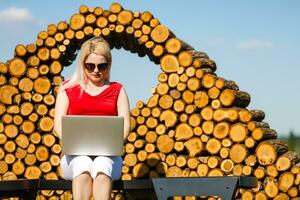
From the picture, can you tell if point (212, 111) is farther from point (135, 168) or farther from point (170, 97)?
point (135, 168)

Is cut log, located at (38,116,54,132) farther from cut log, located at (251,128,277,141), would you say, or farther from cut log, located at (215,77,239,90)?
cut log, located at (251,128,277,141)

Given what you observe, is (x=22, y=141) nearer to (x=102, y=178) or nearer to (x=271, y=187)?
(x=271, y=187)

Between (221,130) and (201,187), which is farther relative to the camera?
(221,130)

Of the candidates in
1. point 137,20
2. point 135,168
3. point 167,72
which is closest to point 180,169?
point 135,168

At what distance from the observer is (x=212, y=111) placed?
6.02 m

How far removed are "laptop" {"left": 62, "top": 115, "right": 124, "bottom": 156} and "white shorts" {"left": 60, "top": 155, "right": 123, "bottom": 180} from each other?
49 mm

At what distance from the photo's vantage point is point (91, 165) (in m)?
3.99

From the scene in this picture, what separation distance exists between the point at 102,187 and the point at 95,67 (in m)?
0.83

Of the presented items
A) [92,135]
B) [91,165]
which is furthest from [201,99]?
[91,165]

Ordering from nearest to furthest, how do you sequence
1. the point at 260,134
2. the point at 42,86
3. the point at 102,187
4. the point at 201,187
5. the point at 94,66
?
the point at 102,187 < the point at 94,66 < the point at 201,187 < the point at 260,134 < the point at 42,86

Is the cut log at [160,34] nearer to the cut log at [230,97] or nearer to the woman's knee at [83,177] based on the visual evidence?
the cut log at [230,97]

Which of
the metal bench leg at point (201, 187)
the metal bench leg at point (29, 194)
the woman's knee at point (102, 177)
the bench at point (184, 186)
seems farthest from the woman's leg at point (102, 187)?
the metal bench leg at point (29, 194)

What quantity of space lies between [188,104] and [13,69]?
179 cm

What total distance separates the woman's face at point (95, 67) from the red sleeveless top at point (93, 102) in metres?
0.10
